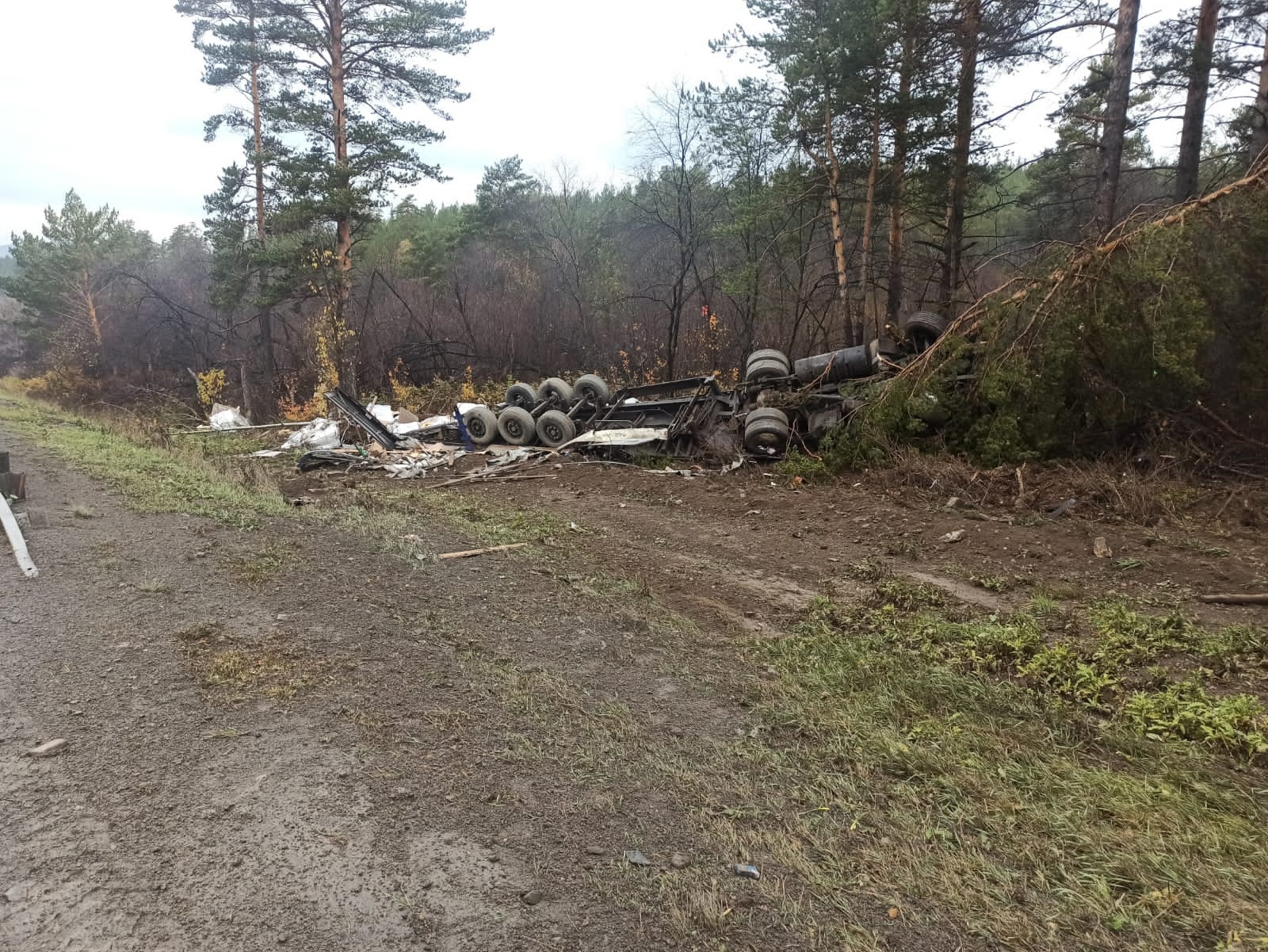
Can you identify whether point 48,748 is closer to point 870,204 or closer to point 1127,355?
point 1127,355

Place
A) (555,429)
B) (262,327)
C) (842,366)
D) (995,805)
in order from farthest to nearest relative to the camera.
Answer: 1. (262,327)
2. (555,429)
3. (842,366)
4. (995,805)

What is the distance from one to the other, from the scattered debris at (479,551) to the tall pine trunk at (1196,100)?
10.6m

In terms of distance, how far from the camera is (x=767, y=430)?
1062cm

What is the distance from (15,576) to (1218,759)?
7195 millimetres

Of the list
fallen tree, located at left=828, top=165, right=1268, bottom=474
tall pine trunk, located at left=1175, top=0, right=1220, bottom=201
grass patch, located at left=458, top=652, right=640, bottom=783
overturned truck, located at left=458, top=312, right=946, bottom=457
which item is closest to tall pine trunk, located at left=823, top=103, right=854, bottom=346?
overturned truck, located at left=458, top=312, right=946, bottom=457

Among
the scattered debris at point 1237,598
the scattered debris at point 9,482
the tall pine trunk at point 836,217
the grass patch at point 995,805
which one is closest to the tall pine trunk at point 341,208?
the tall pine trunk at point 836,217

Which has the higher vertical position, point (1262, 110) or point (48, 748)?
point (1262, 110)

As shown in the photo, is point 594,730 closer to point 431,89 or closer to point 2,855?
point 2,855

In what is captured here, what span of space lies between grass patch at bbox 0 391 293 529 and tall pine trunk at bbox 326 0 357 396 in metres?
5.98

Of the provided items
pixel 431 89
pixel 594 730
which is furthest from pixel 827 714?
pixel 431 89

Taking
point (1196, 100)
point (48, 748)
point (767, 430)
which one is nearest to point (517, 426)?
point (767, 430)

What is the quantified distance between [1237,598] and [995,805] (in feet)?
11.6

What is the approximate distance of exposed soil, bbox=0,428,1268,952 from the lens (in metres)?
2.21

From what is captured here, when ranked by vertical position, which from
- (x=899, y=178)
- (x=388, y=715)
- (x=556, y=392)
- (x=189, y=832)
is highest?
(x=899, y=178)
